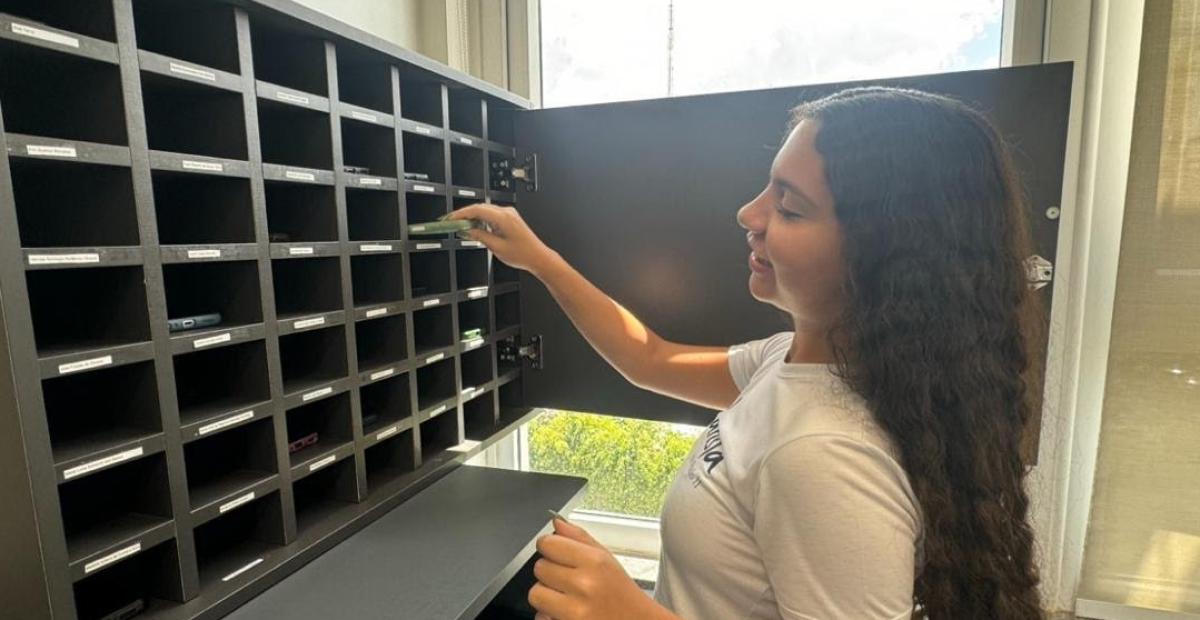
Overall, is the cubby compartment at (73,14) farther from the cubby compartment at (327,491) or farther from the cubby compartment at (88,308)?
the cubby compartment at (327,491)

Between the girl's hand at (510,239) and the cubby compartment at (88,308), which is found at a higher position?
the girl's hand at (510,239)

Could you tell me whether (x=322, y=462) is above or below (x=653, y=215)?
below

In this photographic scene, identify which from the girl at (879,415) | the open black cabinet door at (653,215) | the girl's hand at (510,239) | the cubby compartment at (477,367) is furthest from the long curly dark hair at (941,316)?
the cubby compartment at (477,367)

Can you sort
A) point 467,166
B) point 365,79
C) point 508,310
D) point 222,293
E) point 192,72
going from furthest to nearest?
point 508,310
point 467,166
point 365,79
point 222,293
point 192,72

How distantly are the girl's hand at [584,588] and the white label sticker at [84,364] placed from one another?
45cm

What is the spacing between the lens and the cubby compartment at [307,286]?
34.0 inches

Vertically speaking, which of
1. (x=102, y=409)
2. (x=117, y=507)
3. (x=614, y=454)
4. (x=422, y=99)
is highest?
(x=422, y=99)

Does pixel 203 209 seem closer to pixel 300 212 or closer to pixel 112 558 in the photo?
pixel 300 212

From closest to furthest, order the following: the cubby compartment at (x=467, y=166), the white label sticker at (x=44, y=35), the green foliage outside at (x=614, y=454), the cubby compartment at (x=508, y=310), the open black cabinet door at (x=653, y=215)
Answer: the white label sticker at (x=44, y=35)
the open black cabinet door at (x=653, y=215)
the cubby compartment at (x=467, y=166)
the cubby compartment at (x=508, y=310)
the green foliage outside at (x=614, y=454)

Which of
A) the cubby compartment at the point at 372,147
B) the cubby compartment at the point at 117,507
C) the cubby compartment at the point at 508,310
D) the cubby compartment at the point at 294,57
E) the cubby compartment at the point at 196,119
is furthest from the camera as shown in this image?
the cubby compartment at the point at 508,310

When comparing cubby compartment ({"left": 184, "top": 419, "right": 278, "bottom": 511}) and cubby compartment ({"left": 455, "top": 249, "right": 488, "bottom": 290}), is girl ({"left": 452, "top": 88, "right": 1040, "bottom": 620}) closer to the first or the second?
cubby compartment ({"left": 184, "top": 419, "right": 278, "bottom": 511})

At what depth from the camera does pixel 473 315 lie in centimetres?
126

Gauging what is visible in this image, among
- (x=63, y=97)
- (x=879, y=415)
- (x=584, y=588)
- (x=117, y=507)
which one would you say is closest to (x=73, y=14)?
(x=63, y=97)

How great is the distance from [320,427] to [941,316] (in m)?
0.83
